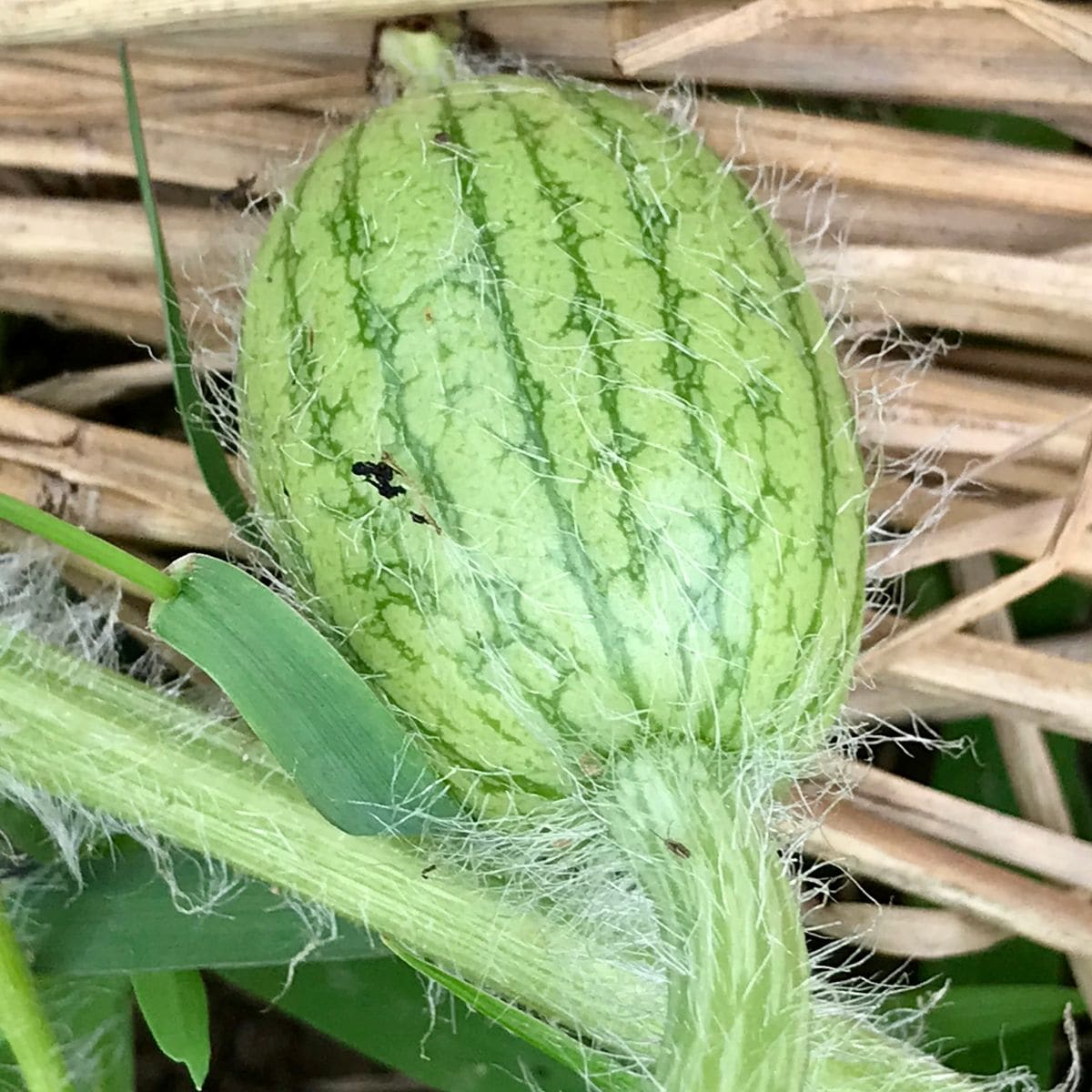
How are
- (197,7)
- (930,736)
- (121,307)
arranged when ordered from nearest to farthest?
(197,7) < (121,307) < (930,736)

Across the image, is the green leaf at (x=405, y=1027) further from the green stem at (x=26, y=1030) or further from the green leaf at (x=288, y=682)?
the green leaf at (x=288, y=682)

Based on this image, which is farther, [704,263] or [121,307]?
[121,307]

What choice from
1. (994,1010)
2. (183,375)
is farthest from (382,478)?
(994,1010)

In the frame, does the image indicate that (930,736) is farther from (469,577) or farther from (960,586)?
(469,577)

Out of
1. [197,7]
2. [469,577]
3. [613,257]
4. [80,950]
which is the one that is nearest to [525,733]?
[469,577]

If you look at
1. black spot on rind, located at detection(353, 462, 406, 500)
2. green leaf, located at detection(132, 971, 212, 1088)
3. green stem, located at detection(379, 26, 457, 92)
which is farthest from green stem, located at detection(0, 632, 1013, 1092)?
green stem, located at detection(379, 26, 457, 92)

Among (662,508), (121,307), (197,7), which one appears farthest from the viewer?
(121,307)

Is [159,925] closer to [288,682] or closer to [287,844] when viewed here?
[287,844]
